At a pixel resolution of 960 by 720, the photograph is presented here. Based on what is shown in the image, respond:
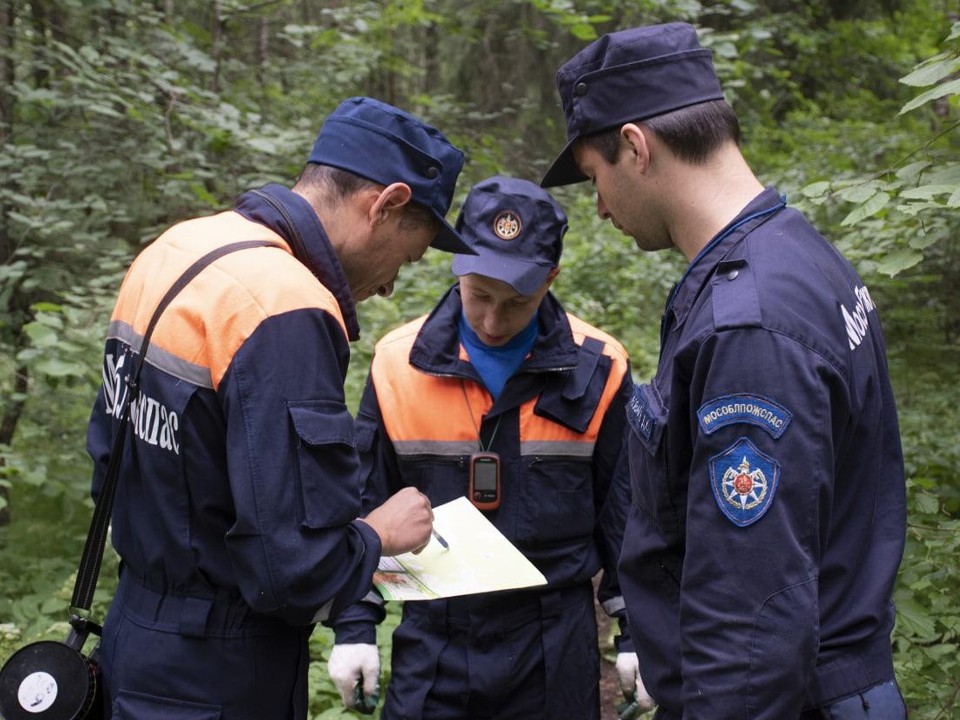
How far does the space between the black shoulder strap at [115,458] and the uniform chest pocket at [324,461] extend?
344mm

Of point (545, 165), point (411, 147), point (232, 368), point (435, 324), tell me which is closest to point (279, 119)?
point (545, 165)

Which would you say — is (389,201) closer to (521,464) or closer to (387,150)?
(387,150)

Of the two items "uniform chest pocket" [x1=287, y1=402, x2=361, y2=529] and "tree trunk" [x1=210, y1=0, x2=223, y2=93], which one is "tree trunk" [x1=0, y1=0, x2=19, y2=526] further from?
"uniform chest pocket" [x1=287, y1=402, x2=361, y2=529]

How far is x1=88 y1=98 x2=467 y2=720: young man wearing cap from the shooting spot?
1.60 m

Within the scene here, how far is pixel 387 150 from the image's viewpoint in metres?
1.98

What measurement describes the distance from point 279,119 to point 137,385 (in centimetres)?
606

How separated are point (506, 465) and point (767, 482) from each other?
130 centimetres

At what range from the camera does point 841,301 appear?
152cm

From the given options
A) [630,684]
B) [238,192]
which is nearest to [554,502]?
[630,684]

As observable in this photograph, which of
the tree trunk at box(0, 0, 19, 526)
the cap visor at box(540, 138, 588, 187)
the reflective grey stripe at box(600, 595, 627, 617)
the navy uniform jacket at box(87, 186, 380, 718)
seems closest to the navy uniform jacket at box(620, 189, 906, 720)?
the cap visor at box(540, 138, 588, 187)

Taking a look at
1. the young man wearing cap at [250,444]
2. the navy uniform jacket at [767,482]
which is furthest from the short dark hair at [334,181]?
the navy uniform jacket at [767,482]

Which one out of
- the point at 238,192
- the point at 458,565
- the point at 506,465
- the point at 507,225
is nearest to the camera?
the point at 458,565

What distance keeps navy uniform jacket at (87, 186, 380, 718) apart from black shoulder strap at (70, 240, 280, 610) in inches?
0.9

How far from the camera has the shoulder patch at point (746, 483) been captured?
1.36m
